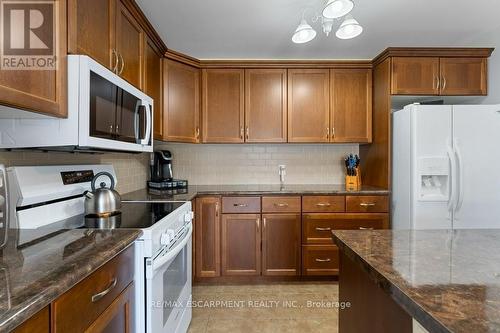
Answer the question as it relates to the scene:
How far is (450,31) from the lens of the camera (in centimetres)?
235

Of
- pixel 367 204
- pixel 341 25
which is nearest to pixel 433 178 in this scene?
pixel 367 204

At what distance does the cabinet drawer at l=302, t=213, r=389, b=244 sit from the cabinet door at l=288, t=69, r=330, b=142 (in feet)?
2.71

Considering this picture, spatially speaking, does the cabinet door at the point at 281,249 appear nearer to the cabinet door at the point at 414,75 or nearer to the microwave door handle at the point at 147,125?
the microwave door handle at the point at 147,125

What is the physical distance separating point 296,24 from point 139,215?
1809mm

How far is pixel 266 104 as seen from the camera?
9.58ft

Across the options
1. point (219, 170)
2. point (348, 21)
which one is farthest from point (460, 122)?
point (219, 170)

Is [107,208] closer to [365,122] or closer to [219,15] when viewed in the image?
[219,15]

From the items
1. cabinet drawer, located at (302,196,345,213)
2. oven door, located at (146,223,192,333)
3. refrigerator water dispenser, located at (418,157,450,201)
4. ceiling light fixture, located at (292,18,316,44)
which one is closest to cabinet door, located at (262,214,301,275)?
cabinet drawer, located at (302,196,345,213)

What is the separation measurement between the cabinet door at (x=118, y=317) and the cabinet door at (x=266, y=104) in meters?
2.04

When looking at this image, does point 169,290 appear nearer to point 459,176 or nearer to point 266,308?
point 266,308

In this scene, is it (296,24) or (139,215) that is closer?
(139,215)

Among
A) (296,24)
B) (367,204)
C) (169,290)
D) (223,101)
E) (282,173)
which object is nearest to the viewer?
(169,290)

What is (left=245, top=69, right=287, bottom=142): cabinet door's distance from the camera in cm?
291

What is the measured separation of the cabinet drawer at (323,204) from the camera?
2.61m
